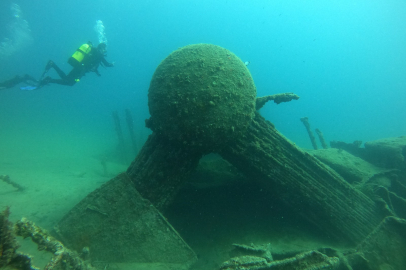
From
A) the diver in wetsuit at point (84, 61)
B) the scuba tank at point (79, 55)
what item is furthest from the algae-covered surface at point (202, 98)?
the scuba tank at point (79, 55)

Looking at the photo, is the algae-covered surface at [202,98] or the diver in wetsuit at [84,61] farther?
the diver in wetsuit at [84,61]

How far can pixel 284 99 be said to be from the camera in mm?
4387

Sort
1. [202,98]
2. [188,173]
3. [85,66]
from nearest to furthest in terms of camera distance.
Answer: [202,98] → [188,173] → [85,66]

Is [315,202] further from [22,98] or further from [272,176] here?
[22,98]

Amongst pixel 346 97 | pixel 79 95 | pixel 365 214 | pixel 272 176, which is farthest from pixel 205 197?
pixel 346 97

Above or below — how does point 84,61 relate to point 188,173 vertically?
above

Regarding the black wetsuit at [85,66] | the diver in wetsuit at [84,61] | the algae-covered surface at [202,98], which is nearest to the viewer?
the algae-covered surface at [202,98]

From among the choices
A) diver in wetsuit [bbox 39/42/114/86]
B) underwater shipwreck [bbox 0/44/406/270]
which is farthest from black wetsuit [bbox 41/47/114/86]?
underwater shipwreck [bbox 0/44/406/270]

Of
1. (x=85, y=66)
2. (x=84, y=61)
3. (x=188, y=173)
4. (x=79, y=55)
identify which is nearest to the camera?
(x=188, y=173)

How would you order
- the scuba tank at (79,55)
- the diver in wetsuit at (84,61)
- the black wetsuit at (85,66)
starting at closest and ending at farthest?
the scuba tank at (79,55) → the diver in wetsuit at (84,61) → the black wetsuit at (85,66)

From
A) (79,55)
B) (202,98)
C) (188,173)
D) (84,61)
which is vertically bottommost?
(188,173)

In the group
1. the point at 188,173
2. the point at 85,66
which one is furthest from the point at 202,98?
the point at 85,66

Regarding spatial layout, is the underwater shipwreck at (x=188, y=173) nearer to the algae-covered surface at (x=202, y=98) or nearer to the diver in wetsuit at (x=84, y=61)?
the algae-covered surface at (x=202, y=98)

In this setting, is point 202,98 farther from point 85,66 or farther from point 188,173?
point 85,66
